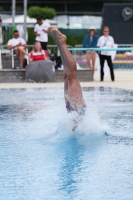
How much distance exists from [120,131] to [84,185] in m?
3.25

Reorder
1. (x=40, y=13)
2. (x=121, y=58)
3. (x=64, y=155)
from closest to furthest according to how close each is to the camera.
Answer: (x=64, y=155) → (x=121, y=58) → (x=40, y=13)

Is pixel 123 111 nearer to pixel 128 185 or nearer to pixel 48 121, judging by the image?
pixel 48 121

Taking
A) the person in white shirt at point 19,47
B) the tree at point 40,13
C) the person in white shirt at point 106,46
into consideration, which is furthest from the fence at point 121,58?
the tree at point 40,13

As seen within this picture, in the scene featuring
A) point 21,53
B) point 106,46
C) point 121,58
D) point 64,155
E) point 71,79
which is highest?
point 71,79

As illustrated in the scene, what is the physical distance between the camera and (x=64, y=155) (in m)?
6.93

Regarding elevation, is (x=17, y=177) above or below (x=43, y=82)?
above

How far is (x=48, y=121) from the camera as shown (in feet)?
32.3

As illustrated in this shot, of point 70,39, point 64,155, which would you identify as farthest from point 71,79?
point 70,39

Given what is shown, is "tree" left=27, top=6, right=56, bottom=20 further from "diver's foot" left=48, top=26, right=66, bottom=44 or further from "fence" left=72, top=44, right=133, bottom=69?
"diver's foot" left=48, top=26, right=66, bottom=44

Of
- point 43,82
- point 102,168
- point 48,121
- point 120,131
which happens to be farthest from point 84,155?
point 43,82

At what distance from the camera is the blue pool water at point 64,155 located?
17.3 feet

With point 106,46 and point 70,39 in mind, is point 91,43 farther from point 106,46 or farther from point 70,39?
point 70,39

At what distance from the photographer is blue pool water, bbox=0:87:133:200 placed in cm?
528

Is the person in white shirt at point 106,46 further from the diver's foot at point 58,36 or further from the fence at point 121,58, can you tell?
the diver's foot at point 58,36
